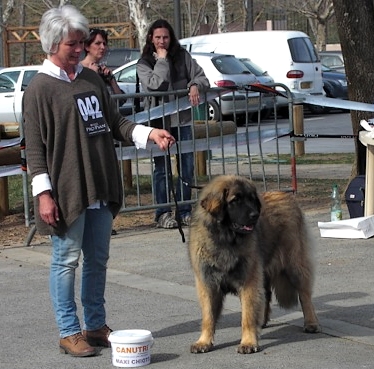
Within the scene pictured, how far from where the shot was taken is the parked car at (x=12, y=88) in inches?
912

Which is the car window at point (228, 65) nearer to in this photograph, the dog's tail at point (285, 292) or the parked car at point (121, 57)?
the parked car at point (121, 57)

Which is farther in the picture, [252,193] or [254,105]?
[254,105]

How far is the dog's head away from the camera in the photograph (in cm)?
Result: 571

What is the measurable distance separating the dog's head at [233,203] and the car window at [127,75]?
1761 cm

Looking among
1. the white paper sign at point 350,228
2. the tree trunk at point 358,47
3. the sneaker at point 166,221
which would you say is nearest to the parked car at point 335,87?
the tree trunk at point 358,47

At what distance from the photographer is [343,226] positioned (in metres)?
9.48

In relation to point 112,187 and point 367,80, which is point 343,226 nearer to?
point 367,80

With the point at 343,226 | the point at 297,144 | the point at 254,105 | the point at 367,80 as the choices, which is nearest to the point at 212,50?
the point at 254,105

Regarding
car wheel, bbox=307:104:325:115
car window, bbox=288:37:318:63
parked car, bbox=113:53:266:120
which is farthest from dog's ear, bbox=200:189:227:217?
car wheel, bbox=307:104:325:115

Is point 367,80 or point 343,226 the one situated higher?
point 367,80

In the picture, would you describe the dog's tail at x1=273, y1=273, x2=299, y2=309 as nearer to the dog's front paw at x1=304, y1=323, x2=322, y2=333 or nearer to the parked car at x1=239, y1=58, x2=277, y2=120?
the dog's front paw at x1=304, y1=323, x2=322, y2=333

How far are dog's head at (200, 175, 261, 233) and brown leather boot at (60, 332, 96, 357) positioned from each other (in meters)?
1.05

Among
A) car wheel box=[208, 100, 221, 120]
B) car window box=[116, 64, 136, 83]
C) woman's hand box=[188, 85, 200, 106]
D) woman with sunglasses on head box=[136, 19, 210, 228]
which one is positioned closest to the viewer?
woman's hand box=[188, 85, 200, 106]

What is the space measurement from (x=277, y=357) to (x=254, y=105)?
15.4 metres
